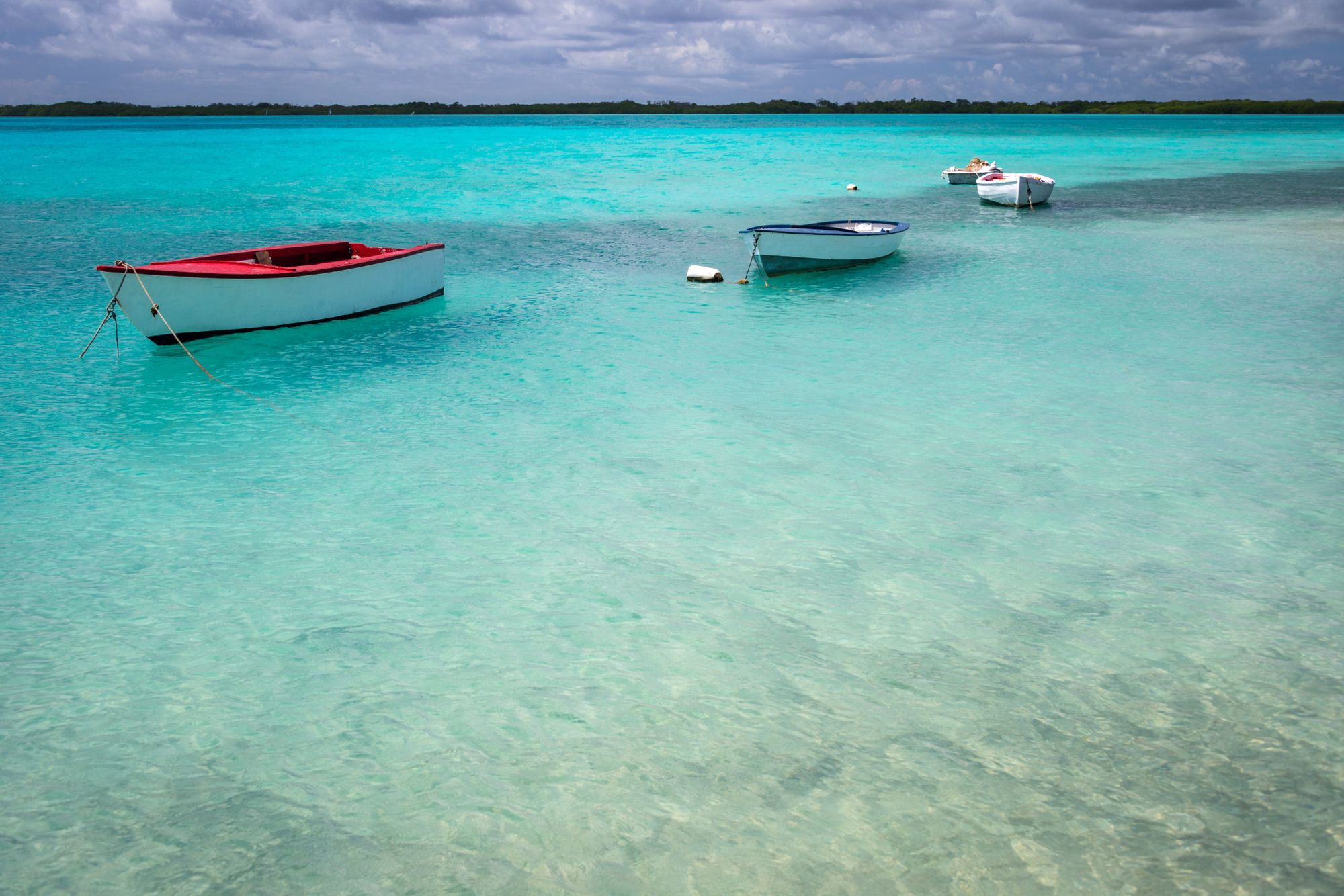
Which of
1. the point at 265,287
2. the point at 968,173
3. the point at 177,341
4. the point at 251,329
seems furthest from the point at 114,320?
the point at 968,173

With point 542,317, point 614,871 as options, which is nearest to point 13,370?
point 542,317

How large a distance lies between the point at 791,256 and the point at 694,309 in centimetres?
302

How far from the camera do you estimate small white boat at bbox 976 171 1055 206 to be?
28.5 metres

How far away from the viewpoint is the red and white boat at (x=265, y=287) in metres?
11.1

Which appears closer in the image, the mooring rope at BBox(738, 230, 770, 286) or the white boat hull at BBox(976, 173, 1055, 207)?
the mooring rope at BBox(738, 230, 770, 286)

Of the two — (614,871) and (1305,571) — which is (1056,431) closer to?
(1305,571)

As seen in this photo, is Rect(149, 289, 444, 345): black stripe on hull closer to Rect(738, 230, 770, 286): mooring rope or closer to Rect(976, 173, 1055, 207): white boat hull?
Rect(738, 230, 770, 286): mooring rope

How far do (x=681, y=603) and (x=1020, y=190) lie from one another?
26.8m

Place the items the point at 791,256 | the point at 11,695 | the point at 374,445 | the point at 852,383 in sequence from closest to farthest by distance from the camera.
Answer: the point at 11,695 < the point at 374,445 < the point at 852,383 < the point at 791,256

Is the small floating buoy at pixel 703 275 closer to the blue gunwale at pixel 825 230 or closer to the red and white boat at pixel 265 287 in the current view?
the blue gunwale at pixel 825 230

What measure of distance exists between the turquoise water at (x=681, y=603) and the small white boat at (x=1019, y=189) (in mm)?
15410

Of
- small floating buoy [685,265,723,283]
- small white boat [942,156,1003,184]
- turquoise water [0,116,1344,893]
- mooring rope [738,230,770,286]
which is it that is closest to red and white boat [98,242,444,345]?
turquoise water [0,116,1344,893]

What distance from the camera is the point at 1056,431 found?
8633mm

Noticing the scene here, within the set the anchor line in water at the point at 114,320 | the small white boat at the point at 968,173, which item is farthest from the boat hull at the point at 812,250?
the small white boat at the point at 968,173
